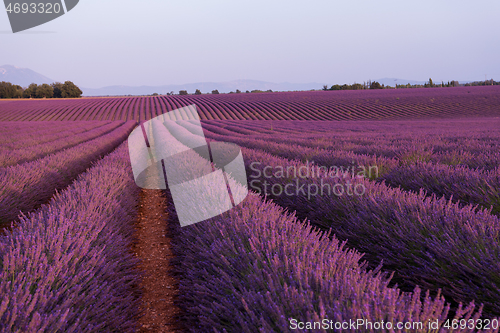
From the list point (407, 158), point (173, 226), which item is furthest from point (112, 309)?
point (407, 158)

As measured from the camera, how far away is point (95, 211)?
2.79 meters

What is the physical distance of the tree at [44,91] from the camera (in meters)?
61.3

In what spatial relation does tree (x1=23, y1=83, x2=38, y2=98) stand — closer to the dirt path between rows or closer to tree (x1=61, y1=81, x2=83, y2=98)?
tree (x1=61, y1=81, x2=83, y2=98)

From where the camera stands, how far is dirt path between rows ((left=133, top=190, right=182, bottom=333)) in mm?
2162

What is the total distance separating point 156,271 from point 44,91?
253 feet

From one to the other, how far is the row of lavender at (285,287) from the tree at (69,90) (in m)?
75.0

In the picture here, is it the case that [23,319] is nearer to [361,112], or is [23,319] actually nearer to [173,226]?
[173,226]

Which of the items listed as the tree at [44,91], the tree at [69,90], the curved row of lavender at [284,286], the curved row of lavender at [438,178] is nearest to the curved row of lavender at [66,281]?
the curved row of lavender at [284,286]

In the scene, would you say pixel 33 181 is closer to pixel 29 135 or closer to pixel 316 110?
pixel 29 135

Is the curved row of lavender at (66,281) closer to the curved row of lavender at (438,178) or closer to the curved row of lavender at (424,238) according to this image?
the curved row of lavender at (424,238)

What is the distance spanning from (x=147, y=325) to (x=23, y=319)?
98cm

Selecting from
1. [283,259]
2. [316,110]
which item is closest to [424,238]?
[283,259]

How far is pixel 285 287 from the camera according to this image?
52.0 inches

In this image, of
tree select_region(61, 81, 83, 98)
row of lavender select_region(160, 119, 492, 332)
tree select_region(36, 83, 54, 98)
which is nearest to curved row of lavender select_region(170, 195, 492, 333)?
row of lavender select_region(160, 119, 492, 332)
